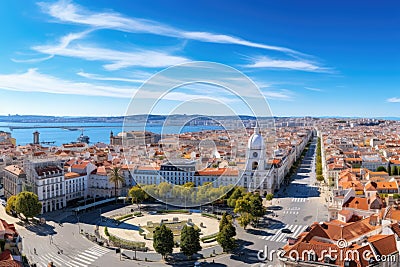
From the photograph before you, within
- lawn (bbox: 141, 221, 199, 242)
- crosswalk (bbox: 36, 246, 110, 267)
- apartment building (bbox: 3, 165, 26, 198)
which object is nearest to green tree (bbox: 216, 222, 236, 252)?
lawn (bbox: 141, 221, 199, 242)

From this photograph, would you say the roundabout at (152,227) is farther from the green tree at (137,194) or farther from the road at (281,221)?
the green tree at (137,194)

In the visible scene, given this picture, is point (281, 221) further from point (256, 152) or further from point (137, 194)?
point (137, 194)

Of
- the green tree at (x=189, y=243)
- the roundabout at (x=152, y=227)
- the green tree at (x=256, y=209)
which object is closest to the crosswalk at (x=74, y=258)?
the roundabout at (x=152, y=227)

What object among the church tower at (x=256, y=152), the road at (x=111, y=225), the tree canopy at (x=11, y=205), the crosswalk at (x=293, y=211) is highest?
the church tower at (x=256, y=152)

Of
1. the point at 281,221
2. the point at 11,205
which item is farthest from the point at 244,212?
the point at 11,205

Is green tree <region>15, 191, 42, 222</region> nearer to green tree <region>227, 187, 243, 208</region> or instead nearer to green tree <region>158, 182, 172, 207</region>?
green tree <region>158, 182, 172, 207</region>
